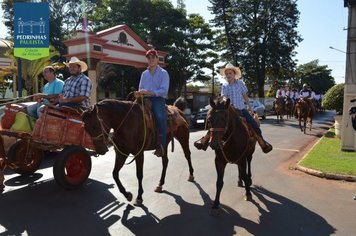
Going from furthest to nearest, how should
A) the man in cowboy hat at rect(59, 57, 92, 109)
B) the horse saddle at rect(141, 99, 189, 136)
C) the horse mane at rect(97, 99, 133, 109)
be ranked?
the man in cowboy hat at rect(59, 57, 92, 109) < the horse saddle at rect(141, 99, 189, 136) < the horse mane at rect(97, 99, 133, 109)

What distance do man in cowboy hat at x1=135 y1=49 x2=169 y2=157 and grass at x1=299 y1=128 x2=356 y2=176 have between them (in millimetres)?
4447

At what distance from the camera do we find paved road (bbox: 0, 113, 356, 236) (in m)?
5.84

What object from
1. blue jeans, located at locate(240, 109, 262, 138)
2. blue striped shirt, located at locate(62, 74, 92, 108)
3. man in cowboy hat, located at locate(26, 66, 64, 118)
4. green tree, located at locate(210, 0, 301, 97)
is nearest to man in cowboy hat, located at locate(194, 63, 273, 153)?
blue jeans, located at locate(240, 109, 262, 138)

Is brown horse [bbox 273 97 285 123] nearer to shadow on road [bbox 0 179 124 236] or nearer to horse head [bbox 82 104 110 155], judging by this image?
shadow on road [bbox 0 179 124 236]

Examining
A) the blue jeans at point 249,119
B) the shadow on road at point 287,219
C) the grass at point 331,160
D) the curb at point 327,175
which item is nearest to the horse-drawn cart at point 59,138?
the blue jeans at point 249,119

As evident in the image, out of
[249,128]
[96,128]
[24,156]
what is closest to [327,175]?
[249,128]

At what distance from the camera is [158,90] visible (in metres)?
7.36

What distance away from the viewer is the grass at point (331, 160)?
31.1 ft

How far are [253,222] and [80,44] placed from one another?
55.5ft

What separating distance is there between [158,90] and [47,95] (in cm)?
256

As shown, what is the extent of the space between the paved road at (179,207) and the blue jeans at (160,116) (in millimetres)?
1218

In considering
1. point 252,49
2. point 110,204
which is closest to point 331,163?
point 110,204

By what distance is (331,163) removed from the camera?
1029 cm

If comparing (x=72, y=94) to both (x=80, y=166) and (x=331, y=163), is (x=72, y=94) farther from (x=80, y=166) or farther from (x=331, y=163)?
(x=331, y=163)
